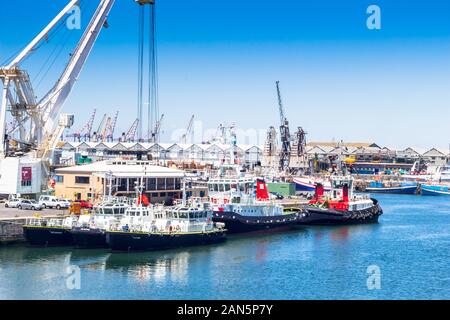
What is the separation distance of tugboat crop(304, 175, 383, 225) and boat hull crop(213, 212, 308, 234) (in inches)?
67.9

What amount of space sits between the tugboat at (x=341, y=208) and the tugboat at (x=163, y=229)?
34.7ft

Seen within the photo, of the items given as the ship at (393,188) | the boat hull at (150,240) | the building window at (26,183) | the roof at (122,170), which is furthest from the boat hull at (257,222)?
the ship at (393,188)

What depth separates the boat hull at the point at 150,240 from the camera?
23609 millimetres

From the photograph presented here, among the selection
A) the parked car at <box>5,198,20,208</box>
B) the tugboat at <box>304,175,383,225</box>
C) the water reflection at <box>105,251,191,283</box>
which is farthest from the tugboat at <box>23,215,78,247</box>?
the tugboat at <box>304,175,383,225</box>

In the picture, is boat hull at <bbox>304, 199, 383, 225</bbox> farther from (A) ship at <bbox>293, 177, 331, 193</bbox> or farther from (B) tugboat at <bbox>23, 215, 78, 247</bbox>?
(A) ship at <bbox>293, 177, 331, 193</bbox>

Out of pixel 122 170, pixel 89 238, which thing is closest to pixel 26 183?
pixel 122 170

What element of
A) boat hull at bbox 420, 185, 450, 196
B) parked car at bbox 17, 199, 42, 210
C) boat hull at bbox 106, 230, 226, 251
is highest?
parked car at bbox 17, 199, 42, 210

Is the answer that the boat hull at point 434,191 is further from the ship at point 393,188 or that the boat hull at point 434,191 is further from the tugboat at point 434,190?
the ship at point 393,188

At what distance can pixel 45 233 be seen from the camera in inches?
973

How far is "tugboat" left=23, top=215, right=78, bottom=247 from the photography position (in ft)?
80.9

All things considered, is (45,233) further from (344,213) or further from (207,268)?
(344,213)

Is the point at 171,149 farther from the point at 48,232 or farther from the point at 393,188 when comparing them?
the point at 48,232

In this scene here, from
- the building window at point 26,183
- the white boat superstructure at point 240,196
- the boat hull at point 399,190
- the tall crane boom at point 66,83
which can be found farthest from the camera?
the boat hull at point 399,190
